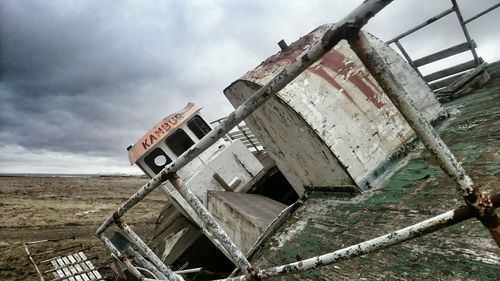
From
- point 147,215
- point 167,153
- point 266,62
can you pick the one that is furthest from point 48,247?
point 266,62

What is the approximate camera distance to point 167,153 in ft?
28.0

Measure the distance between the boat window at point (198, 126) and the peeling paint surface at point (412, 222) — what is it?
605 centimetres

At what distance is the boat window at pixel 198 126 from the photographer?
9.07 meters

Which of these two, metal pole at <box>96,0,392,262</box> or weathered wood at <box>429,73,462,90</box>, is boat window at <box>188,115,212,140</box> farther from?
metal pole at <box>96,0,392,262</box>

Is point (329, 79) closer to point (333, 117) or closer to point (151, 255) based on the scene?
point (333, 117)

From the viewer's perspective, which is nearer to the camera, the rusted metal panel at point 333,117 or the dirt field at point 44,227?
the rusted metal panel at point 333,117

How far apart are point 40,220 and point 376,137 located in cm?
1690

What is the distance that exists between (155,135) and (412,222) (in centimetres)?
713

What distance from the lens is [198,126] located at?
9.16 metres

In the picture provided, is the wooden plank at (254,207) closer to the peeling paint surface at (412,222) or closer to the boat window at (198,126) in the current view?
the peeling paint surface at (412,222)

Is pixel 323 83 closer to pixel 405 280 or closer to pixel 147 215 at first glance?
pixel 405 280

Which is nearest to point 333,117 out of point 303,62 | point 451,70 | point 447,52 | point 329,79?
point 329,79

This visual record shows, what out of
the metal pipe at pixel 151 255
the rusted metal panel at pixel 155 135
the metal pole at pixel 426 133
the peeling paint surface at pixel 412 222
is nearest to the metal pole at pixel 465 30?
the peeling paint surface at pixel 412 222

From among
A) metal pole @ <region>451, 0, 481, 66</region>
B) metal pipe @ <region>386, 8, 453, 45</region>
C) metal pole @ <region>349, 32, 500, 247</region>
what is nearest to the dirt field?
metal pipe @ <region>386, 8, 453, 45</region>
